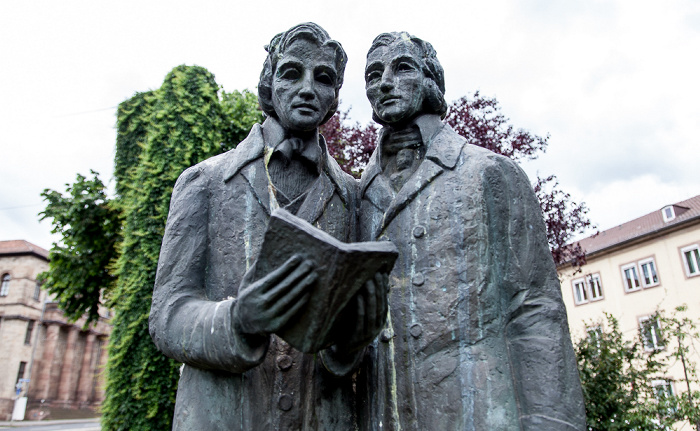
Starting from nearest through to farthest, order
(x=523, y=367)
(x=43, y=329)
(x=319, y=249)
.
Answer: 1. (x=319, y=249)
2. (x=523, y=367)
3. (x=43, y=329)

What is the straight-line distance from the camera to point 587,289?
95.9ft

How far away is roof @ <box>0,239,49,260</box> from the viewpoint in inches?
1570

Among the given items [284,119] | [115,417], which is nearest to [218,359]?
[284,119]

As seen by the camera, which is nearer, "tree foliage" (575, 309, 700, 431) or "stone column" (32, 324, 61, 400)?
"tree foliage" (575, 309, 700, 431)

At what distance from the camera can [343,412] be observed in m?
2.35

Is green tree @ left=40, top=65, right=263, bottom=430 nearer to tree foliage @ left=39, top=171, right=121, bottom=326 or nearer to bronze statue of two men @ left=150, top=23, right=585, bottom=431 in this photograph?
tree foliage @ left=39, top=171, right=121, bottom=326

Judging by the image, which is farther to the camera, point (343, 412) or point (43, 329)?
point (43, 329)

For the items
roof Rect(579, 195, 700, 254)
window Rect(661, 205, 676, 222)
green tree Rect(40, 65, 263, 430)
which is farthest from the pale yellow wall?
green tree Rect(40, 65, 263, 430)

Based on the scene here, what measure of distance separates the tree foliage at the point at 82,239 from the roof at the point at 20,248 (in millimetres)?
33271

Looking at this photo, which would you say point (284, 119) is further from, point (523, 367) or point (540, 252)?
point (523, 367)

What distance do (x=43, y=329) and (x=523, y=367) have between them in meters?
46.3

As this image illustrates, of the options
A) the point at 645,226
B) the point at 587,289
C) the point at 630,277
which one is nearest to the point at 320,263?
the point at 630,277

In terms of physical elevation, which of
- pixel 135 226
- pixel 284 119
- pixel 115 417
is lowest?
pixel 115 417

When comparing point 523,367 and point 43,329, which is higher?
point 43,329
